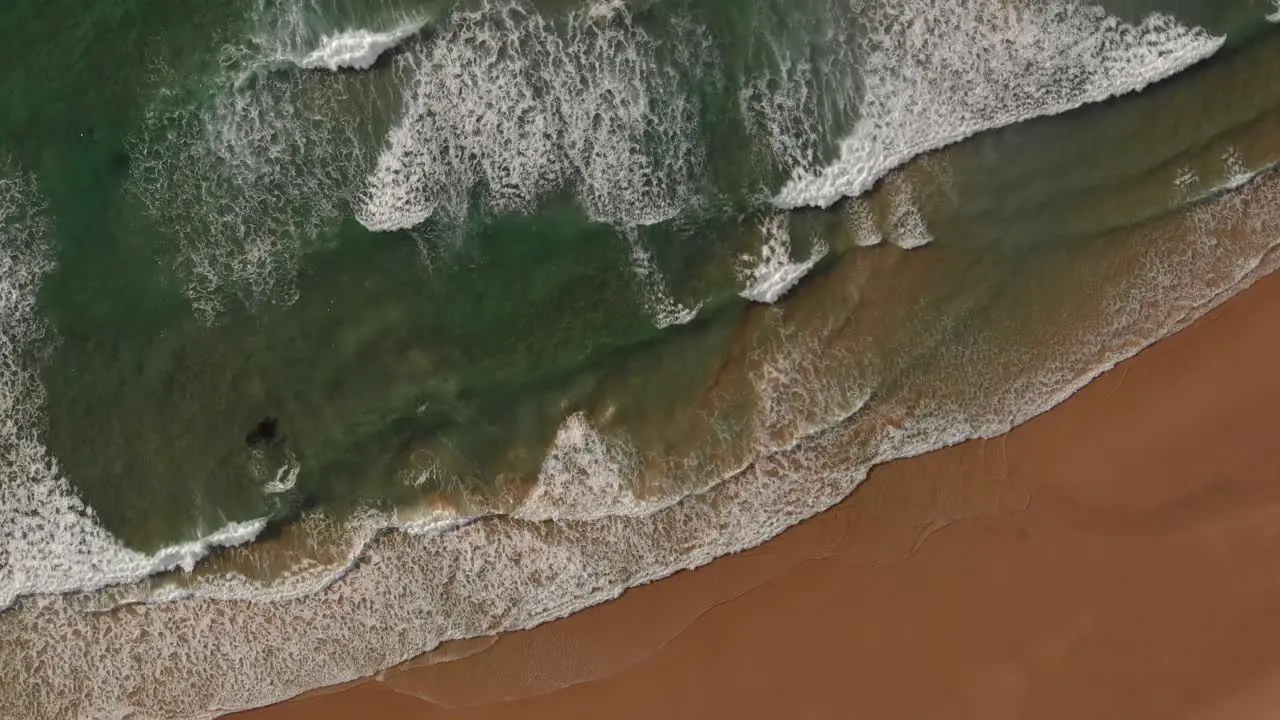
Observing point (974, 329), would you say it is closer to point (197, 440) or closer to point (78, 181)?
point (197, 440)

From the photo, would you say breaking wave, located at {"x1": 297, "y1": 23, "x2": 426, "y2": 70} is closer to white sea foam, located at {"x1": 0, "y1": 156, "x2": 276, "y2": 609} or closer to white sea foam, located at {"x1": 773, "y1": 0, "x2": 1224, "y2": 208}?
white sea foam, located at {"x1": 0, "y1": 156, "x2": 276, "y2": 609}

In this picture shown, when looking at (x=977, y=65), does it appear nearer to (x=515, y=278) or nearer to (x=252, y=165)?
(x=515, y=278)

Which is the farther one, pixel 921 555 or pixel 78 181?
pixel 78 181

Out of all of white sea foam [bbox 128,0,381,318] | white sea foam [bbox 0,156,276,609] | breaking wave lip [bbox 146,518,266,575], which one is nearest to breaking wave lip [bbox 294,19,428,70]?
white sea foam [bbox 128,0,381,318]

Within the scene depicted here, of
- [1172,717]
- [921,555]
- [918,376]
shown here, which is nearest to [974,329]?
[918,376]

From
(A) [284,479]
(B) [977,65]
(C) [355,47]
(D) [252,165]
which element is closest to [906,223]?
(B) [977,65]

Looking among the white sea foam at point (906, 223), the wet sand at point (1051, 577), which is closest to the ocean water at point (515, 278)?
the white sea foam at point (906, 223)
